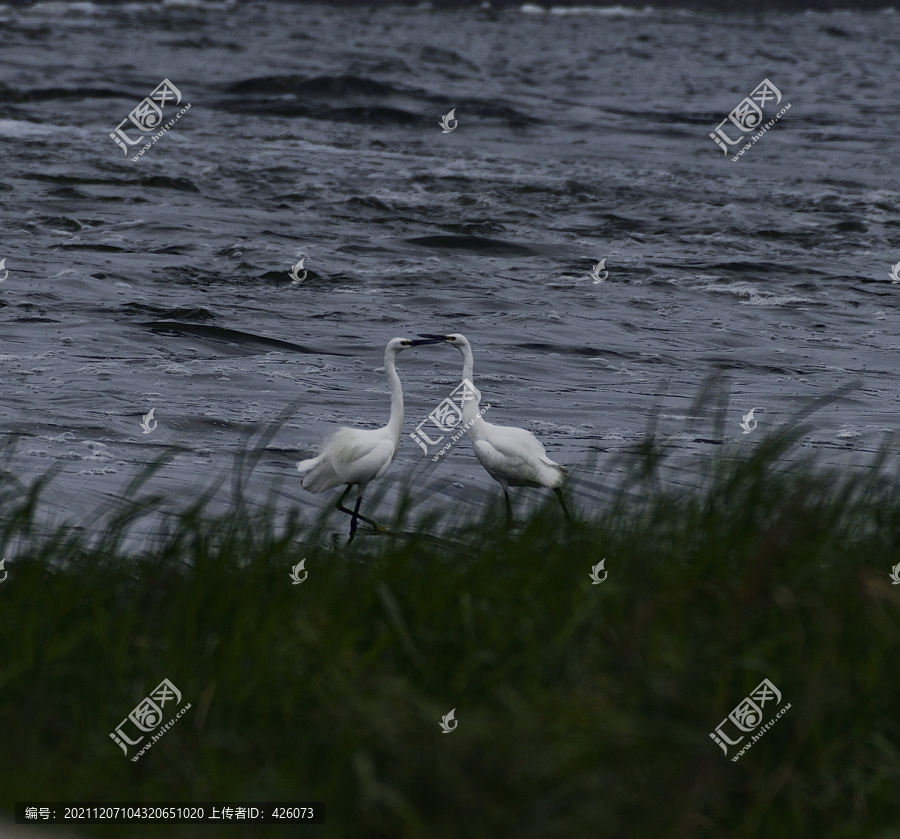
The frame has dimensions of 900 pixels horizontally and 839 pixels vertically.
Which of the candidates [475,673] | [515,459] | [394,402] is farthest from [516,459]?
[475,673]

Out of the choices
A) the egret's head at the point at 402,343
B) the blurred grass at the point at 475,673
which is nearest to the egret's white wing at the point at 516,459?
the egret's head at the point at 402,343

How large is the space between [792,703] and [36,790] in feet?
7.47

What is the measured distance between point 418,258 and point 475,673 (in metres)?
12.5

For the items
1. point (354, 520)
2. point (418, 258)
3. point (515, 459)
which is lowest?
point (418, 258)

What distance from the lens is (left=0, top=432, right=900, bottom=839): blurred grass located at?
406 centimetres

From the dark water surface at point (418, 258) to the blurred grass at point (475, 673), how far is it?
1.04m

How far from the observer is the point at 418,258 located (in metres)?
17.0

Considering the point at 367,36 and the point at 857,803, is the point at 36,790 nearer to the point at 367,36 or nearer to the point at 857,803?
the point at 857,803

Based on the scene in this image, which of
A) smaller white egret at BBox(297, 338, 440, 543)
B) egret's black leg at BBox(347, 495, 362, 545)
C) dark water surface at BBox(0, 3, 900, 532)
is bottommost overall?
dark water surface at BBox(0, 3, 900, 532)

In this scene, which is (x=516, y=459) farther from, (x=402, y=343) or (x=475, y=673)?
(x=475, y=673)

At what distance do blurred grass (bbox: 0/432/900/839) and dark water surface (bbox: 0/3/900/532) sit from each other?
104cm

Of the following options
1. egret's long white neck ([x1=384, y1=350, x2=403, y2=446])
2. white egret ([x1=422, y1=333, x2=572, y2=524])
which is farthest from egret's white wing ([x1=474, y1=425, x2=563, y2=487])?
egret's long white neck ([x1=384, y1=350, x2=403, y2=446])

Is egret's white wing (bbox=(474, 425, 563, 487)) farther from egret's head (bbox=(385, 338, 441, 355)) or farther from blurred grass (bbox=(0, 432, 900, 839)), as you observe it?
blurred grass (bbox=(0, 432, 900, 839))

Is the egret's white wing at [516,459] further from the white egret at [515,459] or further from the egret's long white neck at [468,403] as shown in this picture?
the egret's long white neck at [468,403]
